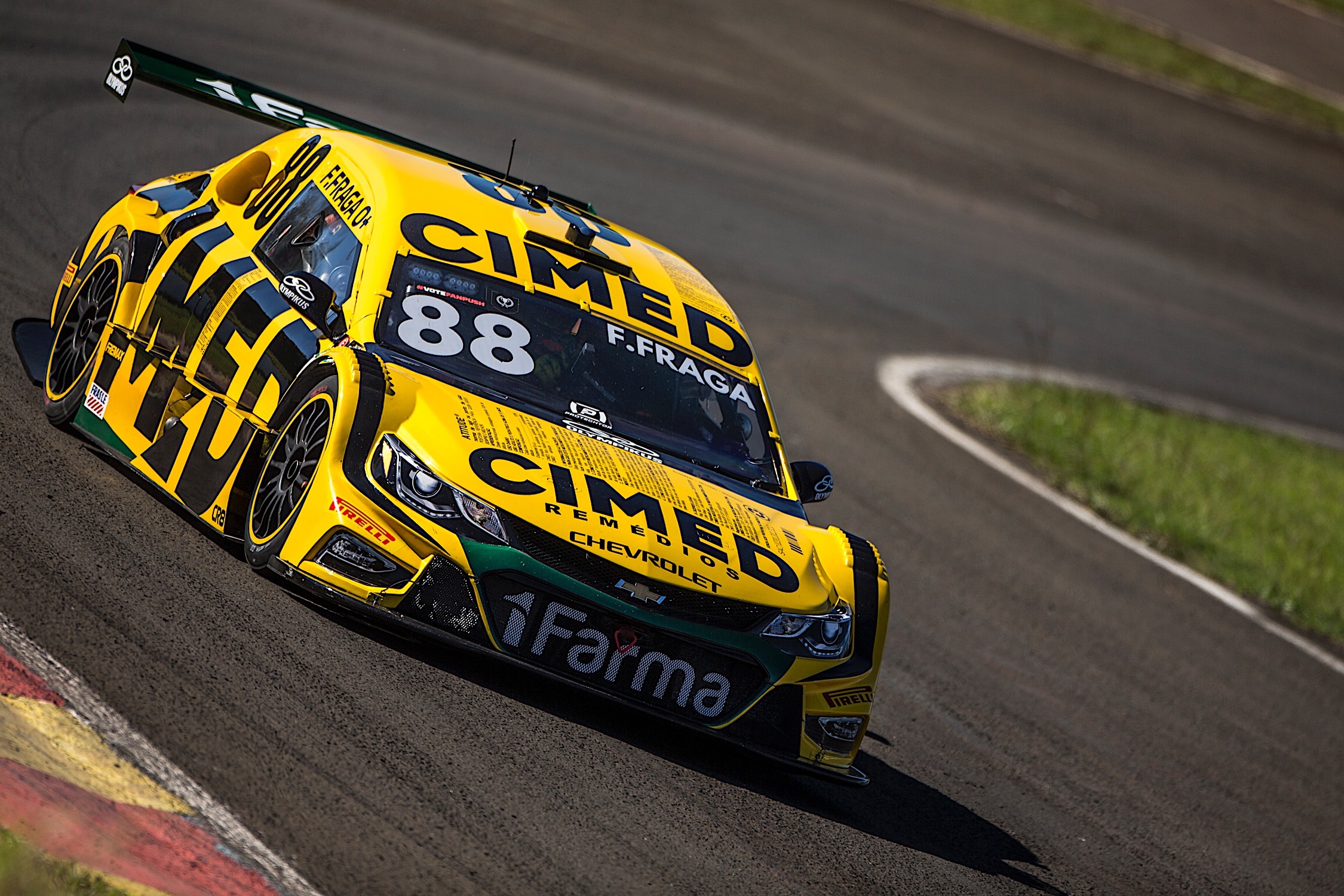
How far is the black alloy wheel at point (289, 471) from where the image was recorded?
5.06m

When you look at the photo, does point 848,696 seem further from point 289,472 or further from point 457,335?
point 289,472

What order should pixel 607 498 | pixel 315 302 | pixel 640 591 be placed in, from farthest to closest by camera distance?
pixel 315 302, pixel 607 498, pixel 640 591

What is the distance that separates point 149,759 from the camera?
4.03 metres

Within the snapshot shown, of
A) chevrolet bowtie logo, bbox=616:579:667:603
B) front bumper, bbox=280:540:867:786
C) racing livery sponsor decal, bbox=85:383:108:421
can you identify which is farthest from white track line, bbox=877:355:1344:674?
racing livery sponsor decal, bbox=85:383:108:421

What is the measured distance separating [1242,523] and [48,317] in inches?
360

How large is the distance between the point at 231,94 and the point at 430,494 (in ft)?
10.7

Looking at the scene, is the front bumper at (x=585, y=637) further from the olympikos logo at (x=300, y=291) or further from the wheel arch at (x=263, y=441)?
the olympikos logo at (x=300, y=291)

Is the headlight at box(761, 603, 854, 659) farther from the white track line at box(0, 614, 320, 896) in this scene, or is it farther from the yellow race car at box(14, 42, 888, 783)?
the white track line at box(0, 614, 320, 896)

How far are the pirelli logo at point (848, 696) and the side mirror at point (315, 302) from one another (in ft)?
7.60

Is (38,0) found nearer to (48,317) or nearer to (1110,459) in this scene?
(48,317)

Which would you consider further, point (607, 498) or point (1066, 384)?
point (1066, 384)

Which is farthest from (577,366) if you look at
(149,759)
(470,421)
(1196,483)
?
(1196,483)

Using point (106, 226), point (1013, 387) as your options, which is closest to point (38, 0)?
point (106, 226)

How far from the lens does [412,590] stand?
15.8 feet
